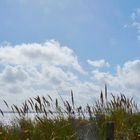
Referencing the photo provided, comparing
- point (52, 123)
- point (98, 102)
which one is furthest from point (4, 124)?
point (98, 102)

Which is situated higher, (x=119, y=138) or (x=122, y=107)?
(x=122, y=107)

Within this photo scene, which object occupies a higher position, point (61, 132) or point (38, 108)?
point (38, 108)

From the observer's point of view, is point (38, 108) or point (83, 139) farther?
point (38, 108)

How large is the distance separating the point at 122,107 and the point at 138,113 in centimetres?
85

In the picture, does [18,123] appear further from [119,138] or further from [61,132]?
[119,138]

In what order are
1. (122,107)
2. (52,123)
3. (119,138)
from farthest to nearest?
(122,107) < (52,123) < (119,138)

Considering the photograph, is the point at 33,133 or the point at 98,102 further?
the point at 98,102

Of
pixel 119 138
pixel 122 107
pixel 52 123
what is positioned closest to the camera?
pixel 119 138

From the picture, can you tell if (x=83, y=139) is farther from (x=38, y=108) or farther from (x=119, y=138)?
(x=38, y=108)

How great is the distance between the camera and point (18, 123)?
33.0 feet

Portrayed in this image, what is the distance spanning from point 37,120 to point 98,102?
1.49m

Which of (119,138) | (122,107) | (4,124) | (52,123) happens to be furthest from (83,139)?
(4,124)

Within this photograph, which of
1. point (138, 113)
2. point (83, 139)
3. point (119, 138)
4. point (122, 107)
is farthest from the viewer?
point (138, 113)

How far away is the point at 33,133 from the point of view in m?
8.96
